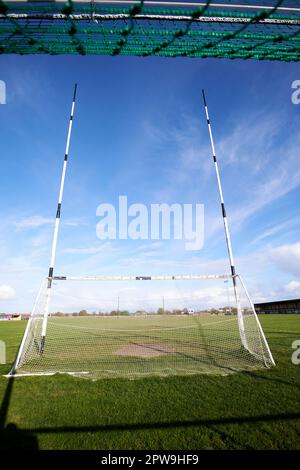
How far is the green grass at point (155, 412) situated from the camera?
3.46m

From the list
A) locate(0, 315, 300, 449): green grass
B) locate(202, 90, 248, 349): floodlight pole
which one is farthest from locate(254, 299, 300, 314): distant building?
locate(0, 315, 300, 449): green grass

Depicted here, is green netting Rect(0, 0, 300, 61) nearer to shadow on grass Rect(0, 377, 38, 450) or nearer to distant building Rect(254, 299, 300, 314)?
shadow on grass Rect(0, 377, 38, 450)

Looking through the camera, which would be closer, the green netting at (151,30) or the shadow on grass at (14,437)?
the shadow on grass at (14,437)

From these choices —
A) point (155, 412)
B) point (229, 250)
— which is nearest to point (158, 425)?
point (155, 412)

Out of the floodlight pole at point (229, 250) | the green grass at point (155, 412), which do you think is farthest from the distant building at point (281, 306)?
the green grass at point (155, 412)

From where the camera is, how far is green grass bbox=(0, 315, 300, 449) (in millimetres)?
3459

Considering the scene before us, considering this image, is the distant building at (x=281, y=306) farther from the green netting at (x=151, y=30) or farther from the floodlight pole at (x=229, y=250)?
the green netting at (x=151, y=30)

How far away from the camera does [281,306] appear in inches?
2232

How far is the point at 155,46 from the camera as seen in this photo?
4.99 m

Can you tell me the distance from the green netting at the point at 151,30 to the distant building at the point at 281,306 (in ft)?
171

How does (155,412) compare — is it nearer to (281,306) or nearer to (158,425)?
(158,425)
